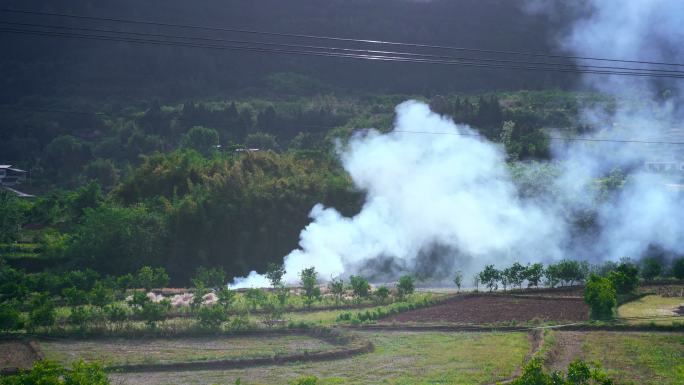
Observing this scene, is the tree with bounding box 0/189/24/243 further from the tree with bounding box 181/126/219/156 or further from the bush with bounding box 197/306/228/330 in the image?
the bush with bounding box 197/306/228/330

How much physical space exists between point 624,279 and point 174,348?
53.0 feet

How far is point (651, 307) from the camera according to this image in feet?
88.1

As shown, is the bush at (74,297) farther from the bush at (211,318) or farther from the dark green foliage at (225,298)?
the bush at (211,318)

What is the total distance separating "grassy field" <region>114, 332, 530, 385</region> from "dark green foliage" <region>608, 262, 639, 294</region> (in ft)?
23.5

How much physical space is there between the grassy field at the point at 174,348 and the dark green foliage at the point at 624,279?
11576mm

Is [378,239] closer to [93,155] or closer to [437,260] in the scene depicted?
[437,260]

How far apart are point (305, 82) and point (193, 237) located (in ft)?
165

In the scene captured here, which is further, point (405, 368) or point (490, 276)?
point (490, 276)

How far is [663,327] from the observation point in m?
23.3

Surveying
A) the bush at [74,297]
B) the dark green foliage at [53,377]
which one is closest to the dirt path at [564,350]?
the dark green foliage at [53,377]

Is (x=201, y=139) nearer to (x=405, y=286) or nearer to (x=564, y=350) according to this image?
(x=405, y=286)

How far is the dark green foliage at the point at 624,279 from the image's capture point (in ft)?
93.1

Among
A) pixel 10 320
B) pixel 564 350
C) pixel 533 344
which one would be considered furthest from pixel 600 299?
pixel 10 320

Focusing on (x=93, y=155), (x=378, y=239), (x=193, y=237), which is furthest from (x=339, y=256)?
(x=93, y=155)
